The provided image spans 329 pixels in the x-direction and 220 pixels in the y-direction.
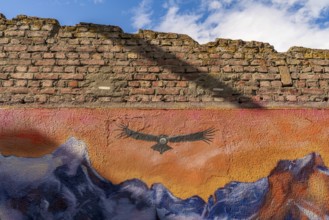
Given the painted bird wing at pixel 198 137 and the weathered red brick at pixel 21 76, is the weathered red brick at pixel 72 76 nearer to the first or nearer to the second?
the weathered red brick at pixel 21 76

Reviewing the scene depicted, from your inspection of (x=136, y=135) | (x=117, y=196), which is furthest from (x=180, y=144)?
(x=117, y=196)

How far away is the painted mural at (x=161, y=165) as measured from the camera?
11.5 ft

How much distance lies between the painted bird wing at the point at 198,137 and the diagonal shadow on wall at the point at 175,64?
0.39m

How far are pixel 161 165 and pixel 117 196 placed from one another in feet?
1.51

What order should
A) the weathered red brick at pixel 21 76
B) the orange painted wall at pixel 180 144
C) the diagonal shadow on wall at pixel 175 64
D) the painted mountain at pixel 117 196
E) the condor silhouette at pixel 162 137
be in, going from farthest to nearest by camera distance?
the diagonal shadow on wall at pixel 175 64 < the weathered red brick at pixel 21 76 < the condor silhouette at pixel 162 137 < the orange painted wall at pixel 180 144 < the painted mountain at pixel 117 196

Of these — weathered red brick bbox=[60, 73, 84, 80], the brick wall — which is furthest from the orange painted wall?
weathered red brick bbox=[60, 73, 84, 80]

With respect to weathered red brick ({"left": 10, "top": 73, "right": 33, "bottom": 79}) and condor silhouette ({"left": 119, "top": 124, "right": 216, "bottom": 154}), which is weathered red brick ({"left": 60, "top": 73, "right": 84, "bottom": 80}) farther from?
condor silhouette ({"left": 119, "top": 124, "right": 216, "bottom": 154})

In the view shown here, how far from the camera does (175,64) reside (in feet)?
13.3

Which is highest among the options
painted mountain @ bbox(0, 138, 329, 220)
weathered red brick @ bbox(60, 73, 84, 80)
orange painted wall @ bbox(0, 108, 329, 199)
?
weathered red brick @ bbox(60, 73, 84, 80)

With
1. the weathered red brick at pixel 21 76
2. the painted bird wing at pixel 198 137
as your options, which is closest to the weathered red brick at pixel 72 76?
the weathered red brick at pixel 21 76

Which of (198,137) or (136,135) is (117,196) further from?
(198,137)

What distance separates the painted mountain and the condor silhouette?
0.35 metres

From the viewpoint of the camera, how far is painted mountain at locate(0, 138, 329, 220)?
3.45m

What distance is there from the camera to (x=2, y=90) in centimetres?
381
